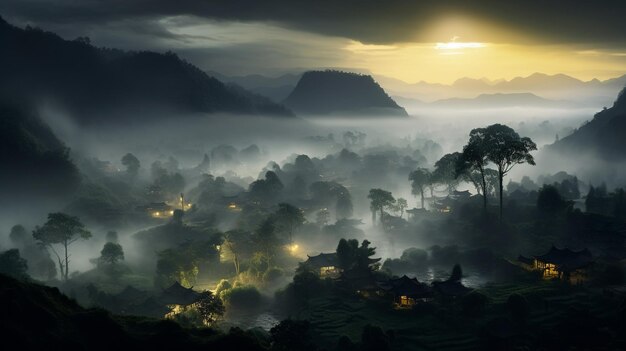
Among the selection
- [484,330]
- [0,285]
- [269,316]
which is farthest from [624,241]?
[0,285]

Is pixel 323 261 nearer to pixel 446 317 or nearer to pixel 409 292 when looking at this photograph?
pixel 409 292

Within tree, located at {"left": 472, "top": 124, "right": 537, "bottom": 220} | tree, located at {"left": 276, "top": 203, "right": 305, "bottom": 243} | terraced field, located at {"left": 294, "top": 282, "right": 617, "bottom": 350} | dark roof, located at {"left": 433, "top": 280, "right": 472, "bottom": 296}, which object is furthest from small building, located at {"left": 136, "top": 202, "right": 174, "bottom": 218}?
dark roof, located at {"left": 433, "top": 280, "right": 472, "bottom": 296}

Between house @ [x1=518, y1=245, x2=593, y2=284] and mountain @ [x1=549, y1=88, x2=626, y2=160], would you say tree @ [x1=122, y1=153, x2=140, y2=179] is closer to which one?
house @ [x1=518, y1=245, x2=593, y2=284]

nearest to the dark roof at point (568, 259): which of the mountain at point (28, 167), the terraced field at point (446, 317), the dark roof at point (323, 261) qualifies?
the terraced field at point (446, 317)

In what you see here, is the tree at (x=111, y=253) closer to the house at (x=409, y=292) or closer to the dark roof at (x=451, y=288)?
the house at (x=409, y=292)

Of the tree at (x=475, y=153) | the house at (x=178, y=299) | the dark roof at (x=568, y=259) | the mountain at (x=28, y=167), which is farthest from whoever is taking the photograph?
the mountain at (x=28, y=167)

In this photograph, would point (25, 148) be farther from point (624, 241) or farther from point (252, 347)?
point (624, 241)

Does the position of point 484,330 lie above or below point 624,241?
below
